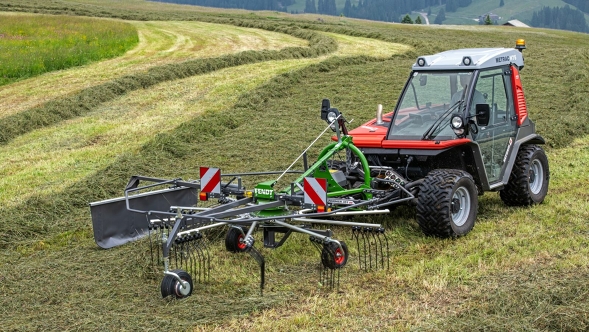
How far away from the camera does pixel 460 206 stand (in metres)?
7.86

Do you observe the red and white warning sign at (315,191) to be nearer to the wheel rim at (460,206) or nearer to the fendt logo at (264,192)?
the fendt logo at (264,192)

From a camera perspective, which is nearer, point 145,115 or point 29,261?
point 29,261

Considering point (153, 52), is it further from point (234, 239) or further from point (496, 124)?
point (234, 239)

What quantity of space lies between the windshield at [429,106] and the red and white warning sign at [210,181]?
7.86ft

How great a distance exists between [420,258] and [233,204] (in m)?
1.92

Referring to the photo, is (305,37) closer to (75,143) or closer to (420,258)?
(75,143)

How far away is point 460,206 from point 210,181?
270cm

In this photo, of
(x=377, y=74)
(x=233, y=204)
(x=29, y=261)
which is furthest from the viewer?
(x=377, y=74)

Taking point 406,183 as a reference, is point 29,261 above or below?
below

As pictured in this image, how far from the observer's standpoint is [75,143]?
45.2 ft

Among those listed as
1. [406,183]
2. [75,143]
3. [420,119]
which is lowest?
[75,143]

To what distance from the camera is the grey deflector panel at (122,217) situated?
7805 millimetres

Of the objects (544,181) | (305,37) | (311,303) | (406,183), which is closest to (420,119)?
(406,183)

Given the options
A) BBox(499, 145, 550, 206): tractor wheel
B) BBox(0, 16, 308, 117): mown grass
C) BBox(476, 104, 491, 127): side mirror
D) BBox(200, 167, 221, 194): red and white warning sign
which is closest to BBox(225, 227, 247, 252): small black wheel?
BBox(200, 167, 221, 194): red and white warning sign
